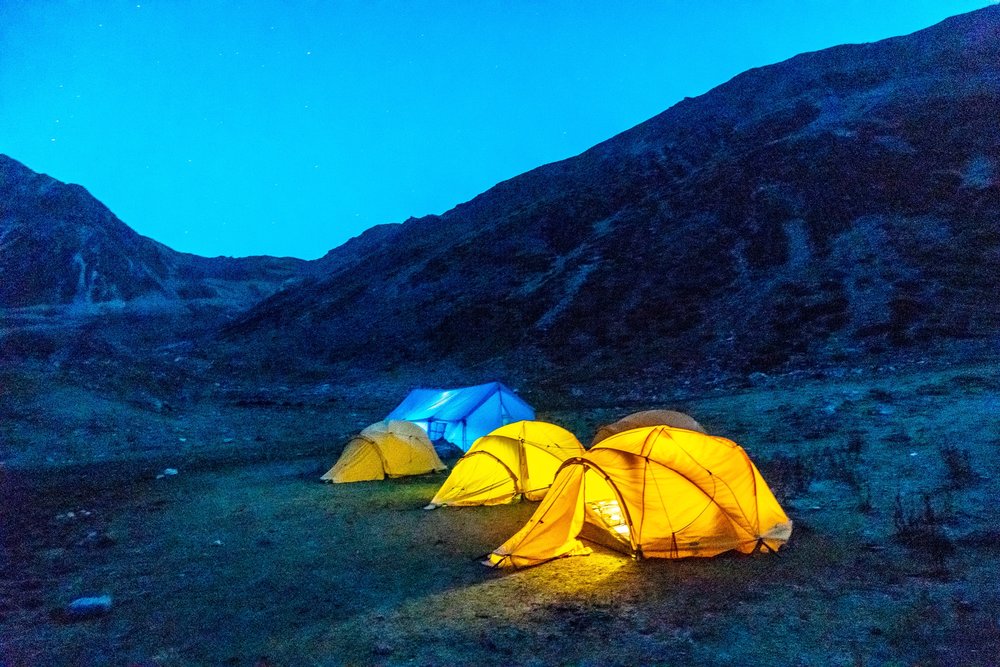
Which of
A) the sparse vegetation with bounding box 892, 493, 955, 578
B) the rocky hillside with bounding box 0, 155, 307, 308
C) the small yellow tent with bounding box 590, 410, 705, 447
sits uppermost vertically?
the rocky hillside with bounding box 0, 155, 307, 308

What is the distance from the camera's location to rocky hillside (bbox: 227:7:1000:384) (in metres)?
33.8

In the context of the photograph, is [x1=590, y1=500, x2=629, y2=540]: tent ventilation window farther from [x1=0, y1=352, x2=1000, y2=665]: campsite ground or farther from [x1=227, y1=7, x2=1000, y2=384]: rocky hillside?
[x1=227, y1=7, x2=1000, y2=384]: rocky hillside

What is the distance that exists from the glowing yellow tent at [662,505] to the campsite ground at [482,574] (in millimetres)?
279

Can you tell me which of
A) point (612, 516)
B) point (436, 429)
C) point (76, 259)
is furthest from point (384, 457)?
point (76, 259)

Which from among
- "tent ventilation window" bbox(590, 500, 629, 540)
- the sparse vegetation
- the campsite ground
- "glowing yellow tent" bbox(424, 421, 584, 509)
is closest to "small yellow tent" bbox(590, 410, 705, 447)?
"tent ventilation window" bbox(590, 500, 629, 540)

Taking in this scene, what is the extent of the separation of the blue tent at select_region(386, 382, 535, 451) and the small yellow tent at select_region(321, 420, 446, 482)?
2.97 meters

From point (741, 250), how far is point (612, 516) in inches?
1559

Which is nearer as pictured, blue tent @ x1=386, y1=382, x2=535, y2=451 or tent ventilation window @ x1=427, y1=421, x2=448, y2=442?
blue tent @ x1=386, y1=382, x2=535, y2=451

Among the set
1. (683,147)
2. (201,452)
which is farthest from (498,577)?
(683,147)

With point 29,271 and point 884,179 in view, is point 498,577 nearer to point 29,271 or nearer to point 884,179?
point 884,179

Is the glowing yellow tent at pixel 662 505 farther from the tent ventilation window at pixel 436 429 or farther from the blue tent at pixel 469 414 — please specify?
the tent ventilation window at pixel 436 429

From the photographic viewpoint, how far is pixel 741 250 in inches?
1780

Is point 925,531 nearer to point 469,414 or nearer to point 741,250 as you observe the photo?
point 469,414

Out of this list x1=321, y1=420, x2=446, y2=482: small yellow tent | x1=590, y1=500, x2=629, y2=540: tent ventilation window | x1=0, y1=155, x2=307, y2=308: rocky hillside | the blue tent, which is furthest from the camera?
x1=0, y1=155, x2=307, y2=308: rocky hillside
